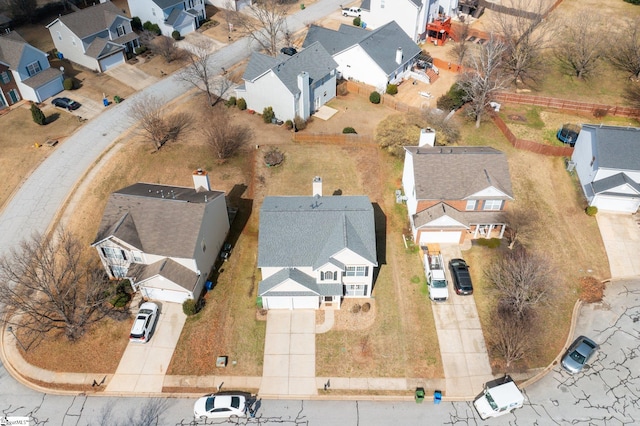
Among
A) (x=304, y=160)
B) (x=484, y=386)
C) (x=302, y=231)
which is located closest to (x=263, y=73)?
(x=304, y=160)

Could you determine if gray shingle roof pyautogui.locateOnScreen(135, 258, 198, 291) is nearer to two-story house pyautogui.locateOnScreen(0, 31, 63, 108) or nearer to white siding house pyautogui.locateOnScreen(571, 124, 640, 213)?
two-story house pyautogui.locateOnScreen(0, 31, 63, 108)

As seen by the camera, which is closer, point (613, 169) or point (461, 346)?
point (461, 346)

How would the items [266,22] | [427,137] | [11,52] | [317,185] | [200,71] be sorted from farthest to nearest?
[266,22], [200,71], [11,52], [427,137], [317,185]

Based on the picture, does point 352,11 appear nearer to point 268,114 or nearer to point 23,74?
point 268,114

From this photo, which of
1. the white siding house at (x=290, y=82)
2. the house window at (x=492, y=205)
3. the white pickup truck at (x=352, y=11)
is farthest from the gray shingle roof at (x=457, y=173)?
the white pickup truck at (x=352, y=11)

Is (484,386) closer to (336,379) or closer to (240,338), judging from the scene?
(336,379)

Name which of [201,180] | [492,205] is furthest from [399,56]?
[201,180]
